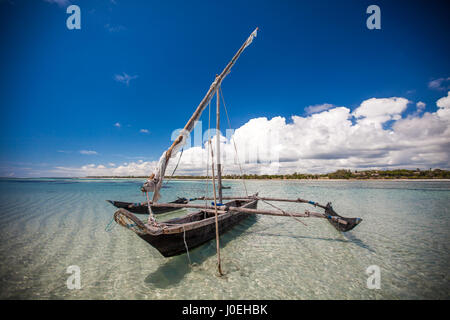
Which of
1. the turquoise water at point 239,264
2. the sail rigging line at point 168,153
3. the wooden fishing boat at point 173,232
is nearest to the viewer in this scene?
the wooden fishing boat at point 173,232

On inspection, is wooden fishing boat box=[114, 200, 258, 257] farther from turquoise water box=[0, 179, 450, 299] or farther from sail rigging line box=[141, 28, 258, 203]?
sail rigging line box=[141, 28, 258, 203]

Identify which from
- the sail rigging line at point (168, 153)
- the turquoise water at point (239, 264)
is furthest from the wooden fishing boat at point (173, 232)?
the sail rigging line at point (168, 153)

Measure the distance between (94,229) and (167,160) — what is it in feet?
26.7

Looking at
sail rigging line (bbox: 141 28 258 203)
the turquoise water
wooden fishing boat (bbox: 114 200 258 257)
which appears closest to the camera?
wooden fishing boat (bbox: 114 200 258 257)

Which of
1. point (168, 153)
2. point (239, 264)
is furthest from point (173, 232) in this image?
point (239, 264)

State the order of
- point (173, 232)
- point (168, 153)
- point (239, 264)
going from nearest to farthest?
point (173, 232) → point (168, 153) → point (239, 264)

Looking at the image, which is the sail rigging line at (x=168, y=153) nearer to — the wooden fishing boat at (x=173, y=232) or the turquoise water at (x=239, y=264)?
the wooden fishing boat at (x=173, y=232)

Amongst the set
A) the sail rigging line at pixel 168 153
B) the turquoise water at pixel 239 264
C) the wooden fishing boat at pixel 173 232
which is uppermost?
→ the sail rigging line at pixel 168 153

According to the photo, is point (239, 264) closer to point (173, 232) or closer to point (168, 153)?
point (173, 232)

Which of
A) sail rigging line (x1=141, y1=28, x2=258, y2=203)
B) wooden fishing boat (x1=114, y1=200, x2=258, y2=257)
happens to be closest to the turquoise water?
→ wooden fishing boat (x1=114, y1=200, x2=258, y2=257)
